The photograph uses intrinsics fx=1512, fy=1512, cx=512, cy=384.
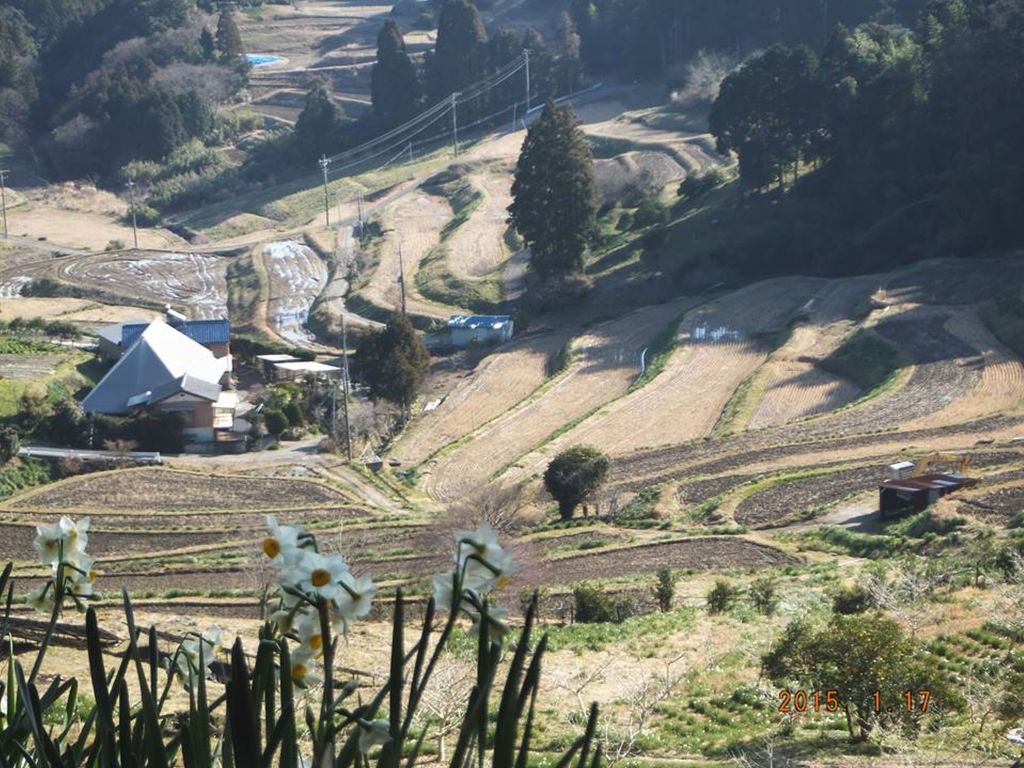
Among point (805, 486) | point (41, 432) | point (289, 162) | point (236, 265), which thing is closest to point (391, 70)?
point (289, 162)

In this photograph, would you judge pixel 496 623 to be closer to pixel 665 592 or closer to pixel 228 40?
pixel 665 592

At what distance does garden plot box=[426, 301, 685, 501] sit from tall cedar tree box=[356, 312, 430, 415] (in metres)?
3.33

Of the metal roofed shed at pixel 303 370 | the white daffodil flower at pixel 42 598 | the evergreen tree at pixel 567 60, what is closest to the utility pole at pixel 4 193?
the metal roofed shed at pixel 303 370

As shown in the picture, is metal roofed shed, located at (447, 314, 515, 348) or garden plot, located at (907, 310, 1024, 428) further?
metal roofed shed, located at (447, 314, 515, 348)

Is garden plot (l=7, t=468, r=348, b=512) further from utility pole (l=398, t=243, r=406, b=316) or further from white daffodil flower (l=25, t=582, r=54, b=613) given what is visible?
white daffodil flower (l=25, t=582, r=54, b=613)

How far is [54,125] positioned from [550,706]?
85412mm

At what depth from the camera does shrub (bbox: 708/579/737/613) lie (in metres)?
23.6

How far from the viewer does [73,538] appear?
15.8 feet

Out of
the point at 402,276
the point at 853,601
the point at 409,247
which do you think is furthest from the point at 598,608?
the point at 409,247

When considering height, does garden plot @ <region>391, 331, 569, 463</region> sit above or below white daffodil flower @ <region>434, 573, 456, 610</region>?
below

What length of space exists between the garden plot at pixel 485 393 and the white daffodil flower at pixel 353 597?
126 ft

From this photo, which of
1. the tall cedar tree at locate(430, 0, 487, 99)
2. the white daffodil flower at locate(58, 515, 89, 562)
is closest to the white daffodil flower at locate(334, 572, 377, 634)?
the white daffodil flower at locate(58, 515, 89, 562)

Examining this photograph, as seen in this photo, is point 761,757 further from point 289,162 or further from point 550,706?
point 289,162

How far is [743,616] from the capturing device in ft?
74.9
